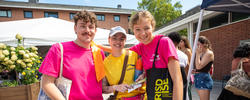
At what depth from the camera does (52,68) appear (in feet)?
3.65

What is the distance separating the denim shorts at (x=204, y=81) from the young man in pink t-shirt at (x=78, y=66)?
2.29 metres

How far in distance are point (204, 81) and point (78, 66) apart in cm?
258

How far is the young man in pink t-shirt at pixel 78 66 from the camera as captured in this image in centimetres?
112

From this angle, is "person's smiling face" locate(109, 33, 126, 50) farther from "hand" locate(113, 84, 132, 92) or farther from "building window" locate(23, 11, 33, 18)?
"building window" locate(23, 11, 33, 18)

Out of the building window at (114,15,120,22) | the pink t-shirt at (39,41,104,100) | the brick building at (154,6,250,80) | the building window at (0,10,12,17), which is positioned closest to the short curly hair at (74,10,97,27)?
the pink t-shirt at (39,41,104,100)

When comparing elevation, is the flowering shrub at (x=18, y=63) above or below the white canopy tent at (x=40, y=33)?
below

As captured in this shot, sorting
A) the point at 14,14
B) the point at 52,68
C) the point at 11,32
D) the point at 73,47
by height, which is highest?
the point at 14,14

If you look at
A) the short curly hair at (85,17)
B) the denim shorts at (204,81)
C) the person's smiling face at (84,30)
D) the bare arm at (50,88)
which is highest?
the short curly hair at (85,17)

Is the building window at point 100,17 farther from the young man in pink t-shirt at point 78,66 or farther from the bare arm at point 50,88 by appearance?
the bare arm at point 50,88

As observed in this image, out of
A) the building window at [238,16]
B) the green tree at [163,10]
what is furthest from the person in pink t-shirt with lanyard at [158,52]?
the green tree at [163,10]

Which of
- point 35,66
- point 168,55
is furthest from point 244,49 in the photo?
point 35,66

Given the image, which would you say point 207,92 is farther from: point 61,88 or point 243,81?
point 61,88

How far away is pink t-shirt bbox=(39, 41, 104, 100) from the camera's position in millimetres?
1136

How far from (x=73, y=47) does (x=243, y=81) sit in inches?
78.0
